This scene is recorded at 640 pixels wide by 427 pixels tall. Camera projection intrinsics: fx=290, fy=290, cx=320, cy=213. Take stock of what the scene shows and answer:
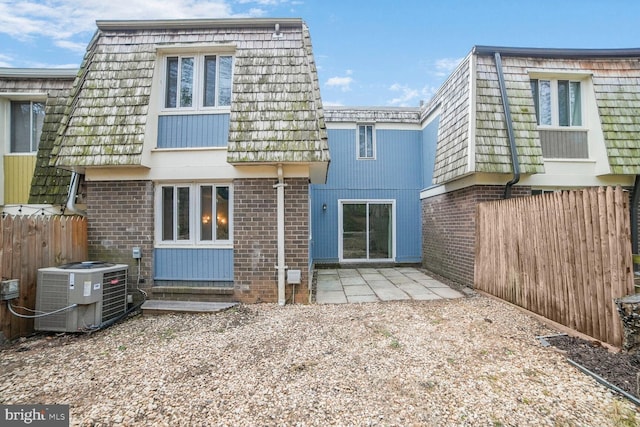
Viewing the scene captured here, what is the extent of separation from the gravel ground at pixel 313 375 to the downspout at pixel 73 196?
2.90m

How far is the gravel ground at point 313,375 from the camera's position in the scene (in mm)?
2490

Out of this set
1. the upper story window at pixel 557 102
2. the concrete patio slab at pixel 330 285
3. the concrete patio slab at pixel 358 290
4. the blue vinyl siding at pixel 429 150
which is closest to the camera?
the concrete patio slab at pixel 358 290

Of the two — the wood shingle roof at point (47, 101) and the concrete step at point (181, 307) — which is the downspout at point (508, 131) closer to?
the concrete step at point (181, 307)

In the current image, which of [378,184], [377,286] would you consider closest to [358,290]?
[377,286]

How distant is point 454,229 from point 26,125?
11.5m

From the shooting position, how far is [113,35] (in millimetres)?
6062

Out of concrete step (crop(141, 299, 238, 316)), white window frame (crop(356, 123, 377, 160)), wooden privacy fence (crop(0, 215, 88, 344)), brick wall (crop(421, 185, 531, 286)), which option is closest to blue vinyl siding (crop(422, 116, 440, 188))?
brick wall (crop(421, 185, 531, 286))

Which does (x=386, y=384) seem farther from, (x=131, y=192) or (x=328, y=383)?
(x=131, y=192)

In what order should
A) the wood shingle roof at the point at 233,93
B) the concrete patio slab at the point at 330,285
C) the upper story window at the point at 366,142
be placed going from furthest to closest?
the upper story window at the point at 366,142, the concrete patio slab at the point at 330,285, the wood shingle roof at the point at 233,93

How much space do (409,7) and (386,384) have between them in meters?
13.0

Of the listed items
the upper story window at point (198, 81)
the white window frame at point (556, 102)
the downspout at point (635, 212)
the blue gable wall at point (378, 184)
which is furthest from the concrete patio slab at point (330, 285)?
the downspout at point (635, 212)

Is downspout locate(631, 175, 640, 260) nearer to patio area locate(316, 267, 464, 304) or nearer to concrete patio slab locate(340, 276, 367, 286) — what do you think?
patio area locate(316, 267, 464, 304)

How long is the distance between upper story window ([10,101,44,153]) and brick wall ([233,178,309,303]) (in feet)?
19.9

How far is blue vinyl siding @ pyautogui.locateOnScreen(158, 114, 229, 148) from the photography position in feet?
19.2
